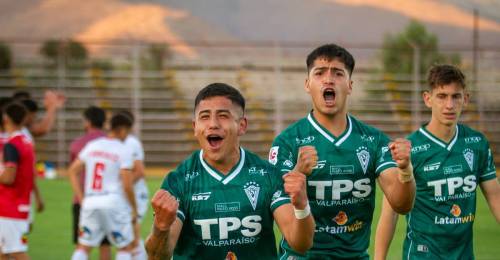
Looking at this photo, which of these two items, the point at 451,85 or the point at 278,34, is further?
the point at 278,34

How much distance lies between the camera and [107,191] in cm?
1201

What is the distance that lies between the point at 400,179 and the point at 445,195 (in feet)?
5.31

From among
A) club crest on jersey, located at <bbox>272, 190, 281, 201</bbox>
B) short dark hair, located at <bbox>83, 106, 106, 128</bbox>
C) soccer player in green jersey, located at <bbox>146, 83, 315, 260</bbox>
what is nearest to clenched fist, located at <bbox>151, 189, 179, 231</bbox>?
soccer player in green jersey, located at <bbox>146, 83, 315, 260</bbox>

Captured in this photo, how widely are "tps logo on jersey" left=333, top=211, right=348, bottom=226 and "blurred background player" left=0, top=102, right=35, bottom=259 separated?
486 centimetres

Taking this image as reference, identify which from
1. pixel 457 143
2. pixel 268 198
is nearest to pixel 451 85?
pixel 457 143

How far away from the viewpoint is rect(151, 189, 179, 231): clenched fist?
197 inches

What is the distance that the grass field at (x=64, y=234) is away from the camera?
13938mm

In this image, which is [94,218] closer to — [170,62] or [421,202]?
[421,202]

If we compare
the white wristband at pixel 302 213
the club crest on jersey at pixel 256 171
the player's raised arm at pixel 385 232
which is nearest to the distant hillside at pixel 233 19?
the player's raised arm at pixel 385 232

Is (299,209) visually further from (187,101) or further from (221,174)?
(187,101)

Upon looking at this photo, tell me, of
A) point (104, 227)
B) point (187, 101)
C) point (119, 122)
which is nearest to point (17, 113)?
point (119, 122)

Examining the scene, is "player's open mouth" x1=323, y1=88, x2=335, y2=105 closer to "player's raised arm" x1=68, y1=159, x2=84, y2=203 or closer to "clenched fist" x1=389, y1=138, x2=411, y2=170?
"clenched fist" x1=389, y1=138, x2=411, y2=170

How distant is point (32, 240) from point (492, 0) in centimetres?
6247

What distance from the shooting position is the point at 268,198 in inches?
224
